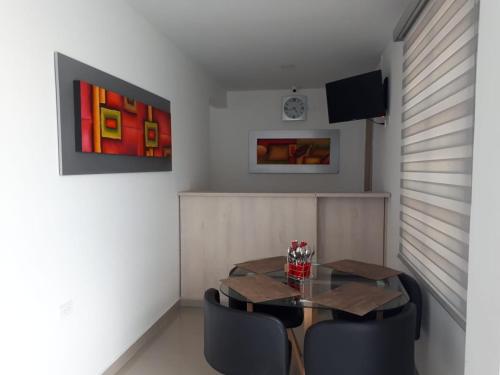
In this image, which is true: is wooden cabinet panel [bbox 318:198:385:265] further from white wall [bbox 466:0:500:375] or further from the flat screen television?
white wall [bbox 466:0:500:375]

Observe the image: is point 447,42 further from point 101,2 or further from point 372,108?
point 101,2

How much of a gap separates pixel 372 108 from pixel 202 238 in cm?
213

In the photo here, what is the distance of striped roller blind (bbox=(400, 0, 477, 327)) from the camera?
1618 mm

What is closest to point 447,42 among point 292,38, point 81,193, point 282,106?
point 292,38

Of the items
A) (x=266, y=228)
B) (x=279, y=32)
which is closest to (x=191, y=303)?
(x=266, y=228)

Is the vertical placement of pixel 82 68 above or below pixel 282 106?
below

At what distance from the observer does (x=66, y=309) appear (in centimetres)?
200

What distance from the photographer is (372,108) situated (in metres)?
3.30

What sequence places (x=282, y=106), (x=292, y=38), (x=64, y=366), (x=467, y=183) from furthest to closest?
(x=282, y=106), (x=292, y=38), (x=64, y=366), (x=467, y=183)

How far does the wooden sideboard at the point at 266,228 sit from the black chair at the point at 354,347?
5.98 ft

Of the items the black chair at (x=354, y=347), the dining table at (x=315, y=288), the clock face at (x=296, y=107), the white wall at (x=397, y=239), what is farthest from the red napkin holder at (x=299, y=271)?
the clock face at (x=296, y=107)

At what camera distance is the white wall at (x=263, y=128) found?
5273mm

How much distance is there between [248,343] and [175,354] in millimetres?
1280

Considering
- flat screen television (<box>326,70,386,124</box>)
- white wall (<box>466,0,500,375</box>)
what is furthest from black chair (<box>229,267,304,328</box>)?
flat screen television (<box>326,70,386,124</box>)
